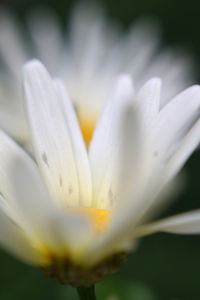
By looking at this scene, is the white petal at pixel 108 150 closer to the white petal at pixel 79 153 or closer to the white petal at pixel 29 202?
the white petal at pixel 79 153

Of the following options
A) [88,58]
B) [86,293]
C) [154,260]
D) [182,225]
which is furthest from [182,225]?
[88,58]

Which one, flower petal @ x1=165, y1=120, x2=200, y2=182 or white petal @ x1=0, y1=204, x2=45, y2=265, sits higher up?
flower petal @ x1=165, y1=120, x2=200, y2=182

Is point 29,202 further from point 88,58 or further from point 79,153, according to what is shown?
point 88,58

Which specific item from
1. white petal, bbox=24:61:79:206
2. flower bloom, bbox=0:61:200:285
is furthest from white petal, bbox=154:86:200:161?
white petal, bbox=24:61:79:206

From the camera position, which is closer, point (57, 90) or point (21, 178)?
point (21, 178)

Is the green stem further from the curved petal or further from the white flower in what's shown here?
the white flower

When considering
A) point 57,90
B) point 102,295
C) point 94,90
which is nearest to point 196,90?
point 57,90

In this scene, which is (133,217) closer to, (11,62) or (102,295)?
(102,295)
